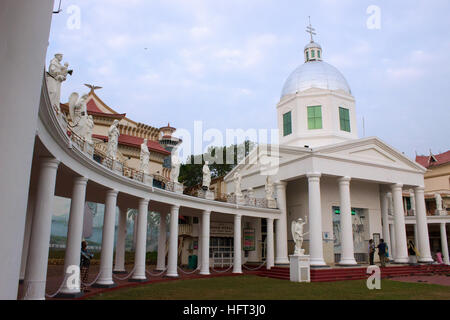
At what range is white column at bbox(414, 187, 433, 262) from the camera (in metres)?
27.0

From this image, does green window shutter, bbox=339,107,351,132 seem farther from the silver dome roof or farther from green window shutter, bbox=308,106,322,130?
the silver dome roof

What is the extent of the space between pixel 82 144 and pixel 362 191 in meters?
23.1

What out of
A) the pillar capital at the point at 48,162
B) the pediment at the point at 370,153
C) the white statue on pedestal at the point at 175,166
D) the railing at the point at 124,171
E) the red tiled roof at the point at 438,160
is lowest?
the pillar capital at the point at 48,162

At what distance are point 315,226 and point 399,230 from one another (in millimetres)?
8198

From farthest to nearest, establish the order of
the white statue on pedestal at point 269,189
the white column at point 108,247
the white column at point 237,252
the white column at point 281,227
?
the white statue on pedestal at point 269,189, the white column at point 281,227, the white column at point 237,252, the white column at point 108,247

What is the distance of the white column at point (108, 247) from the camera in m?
14.8

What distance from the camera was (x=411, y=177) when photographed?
28.7 meters

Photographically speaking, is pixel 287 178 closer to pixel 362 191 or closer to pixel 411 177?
pixel 362 191

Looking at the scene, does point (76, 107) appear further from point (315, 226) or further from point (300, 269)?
point (315, 226)

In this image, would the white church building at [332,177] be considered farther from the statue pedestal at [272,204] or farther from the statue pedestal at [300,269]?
the statue pedestal at [300,269]

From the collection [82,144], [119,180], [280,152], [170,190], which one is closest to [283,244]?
[280,152]

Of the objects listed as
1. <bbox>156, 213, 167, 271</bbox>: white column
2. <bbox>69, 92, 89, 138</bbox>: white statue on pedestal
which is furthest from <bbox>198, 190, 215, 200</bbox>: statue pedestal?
<bbox>69, 92, 89, 138</bbox>: white statue on pedestal

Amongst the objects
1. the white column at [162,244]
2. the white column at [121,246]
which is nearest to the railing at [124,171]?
the white column at [162,244]

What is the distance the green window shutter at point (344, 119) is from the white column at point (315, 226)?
804cm
